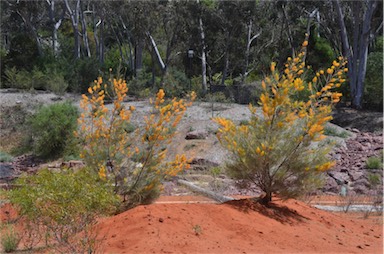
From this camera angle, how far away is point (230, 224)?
689 cm

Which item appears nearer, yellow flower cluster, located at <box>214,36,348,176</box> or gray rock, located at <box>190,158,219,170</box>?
yellow flower cluster, located at <box>214,36,348,176</box>

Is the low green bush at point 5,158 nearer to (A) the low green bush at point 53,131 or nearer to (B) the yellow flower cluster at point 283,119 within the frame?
(A) the low green bush at point 53,131

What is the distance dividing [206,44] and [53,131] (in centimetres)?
1783

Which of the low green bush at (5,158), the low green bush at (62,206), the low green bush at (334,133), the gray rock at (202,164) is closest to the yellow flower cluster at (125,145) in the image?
the low green bush at (62,206)

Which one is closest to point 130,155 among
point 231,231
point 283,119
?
point 231,231

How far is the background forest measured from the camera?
1069 inches

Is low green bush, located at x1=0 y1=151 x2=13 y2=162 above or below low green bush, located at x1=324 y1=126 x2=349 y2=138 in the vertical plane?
below

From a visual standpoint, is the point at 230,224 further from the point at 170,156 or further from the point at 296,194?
the point at 170,156

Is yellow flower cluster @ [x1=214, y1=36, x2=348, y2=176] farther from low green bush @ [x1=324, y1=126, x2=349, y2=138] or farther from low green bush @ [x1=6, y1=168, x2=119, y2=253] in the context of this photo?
low green bush @ [x1=324, y1=126, x2=349, y2=138]

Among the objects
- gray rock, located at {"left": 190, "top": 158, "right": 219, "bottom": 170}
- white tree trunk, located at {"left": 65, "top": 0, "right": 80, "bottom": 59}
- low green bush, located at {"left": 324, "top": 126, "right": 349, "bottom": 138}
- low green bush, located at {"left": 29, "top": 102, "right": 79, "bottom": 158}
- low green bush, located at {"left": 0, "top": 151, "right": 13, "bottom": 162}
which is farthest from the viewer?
white tree trunk, located at {"left": 65, "top": 0, "right": 80, "bottom": 59}

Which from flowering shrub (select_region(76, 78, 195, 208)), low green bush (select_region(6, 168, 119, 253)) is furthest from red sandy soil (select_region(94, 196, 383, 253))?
flowering shrub (select_region(76, 78, 195, 208))

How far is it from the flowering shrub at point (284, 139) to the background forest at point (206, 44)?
17142 mm

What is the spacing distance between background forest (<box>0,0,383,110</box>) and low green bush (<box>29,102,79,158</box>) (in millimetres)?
8039

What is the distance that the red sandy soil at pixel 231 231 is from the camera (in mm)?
5930
